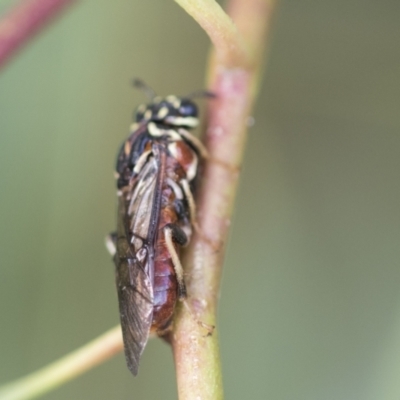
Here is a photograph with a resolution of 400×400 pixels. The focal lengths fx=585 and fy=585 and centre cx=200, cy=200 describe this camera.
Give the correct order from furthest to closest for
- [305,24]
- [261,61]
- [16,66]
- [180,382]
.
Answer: [16,66]
[305,24]
[261,61]
[180,382]

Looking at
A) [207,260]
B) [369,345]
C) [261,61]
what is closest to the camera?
[207,260]

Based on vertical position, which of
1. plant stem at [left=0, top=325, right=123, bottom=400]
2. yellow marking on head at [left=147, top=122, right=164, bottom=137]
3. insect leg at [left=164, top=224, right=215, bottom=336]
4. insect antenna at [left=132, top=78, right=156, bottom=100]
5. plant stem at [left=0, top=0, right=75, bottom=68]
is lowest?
plant stem at [left=0, top=325, right=123, bottom=400]

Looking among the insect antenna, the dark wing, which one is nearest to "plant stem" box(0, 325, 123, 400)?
the dark wing

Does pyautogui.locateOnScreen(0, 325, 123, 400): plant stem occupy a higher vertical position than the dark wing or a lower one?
lower

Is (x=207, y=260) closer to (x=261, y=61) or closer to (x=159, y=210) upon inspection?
(x=159, y=210)

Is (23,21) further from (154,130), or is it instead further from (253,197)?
(253,197)

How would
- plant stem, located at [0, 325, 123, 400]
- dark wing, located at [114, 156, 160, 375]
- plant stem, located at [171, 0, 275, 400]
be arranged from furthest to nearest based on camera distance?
dark wing, located at [114, 156, 160, 375] < plant stem, located at [0, 325, 123, 400] < plant stem, located at [171, 0, 275, 400]

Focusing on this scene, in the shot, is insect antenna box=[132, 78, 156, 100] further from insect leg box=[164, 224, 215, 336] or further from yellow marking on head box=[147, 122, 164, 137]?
insect leg box=[164, 224, 215, 336]

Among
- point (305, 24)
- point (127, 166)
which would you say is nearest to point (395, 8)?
point (305, 24)
